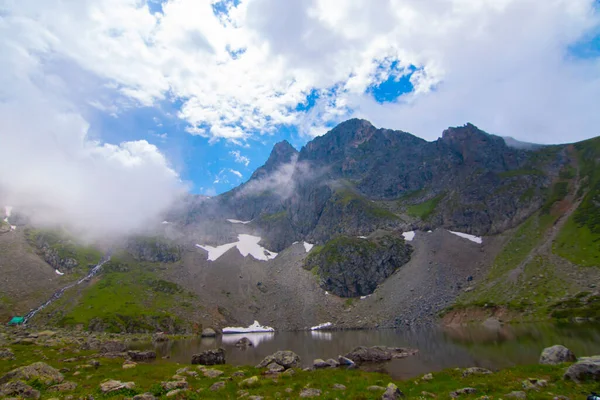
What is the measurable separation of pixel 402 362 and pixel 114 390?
4066cm

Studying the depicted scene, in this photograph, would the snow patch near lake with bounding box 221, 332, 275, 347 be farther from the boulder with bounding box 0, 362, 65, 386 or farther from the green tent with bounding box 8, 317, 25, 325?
the green tent with bounding box 8, 317, 25, 325

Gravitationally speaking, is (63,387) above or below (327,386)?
above

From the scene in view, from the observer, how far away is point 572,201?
193000mm

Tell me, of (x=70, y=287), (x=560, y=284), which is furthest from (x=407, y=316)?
(x=70, y=287)

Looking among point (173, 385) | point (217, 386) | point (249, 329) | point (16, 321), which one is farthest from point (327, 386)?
point (16, 321)

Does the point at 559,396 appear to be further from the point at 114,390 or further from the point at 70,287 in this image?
the point at 70,287

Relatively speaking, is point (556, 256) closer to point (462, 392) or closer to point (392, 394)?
point (462, 392)

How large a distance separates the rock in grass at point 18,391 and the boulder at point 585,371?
35.8 meters

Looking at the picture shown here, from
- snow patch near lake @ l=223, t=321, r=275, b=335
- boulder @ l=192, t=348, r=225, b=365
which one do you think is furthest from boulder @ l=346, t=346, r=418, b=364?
snow patch near lake @ l=223, t=321, r=275, b=335

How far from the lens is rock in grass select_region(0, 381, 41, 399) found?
2047cm

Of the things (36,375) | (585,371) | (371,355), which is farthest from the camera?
(371,355)

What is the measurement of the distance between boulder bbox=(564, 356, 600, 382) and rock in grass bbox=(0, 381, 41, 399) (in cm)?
3579

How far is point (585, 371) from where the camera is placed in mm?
21594

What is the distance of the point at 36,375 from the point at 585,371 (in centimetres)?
4221
